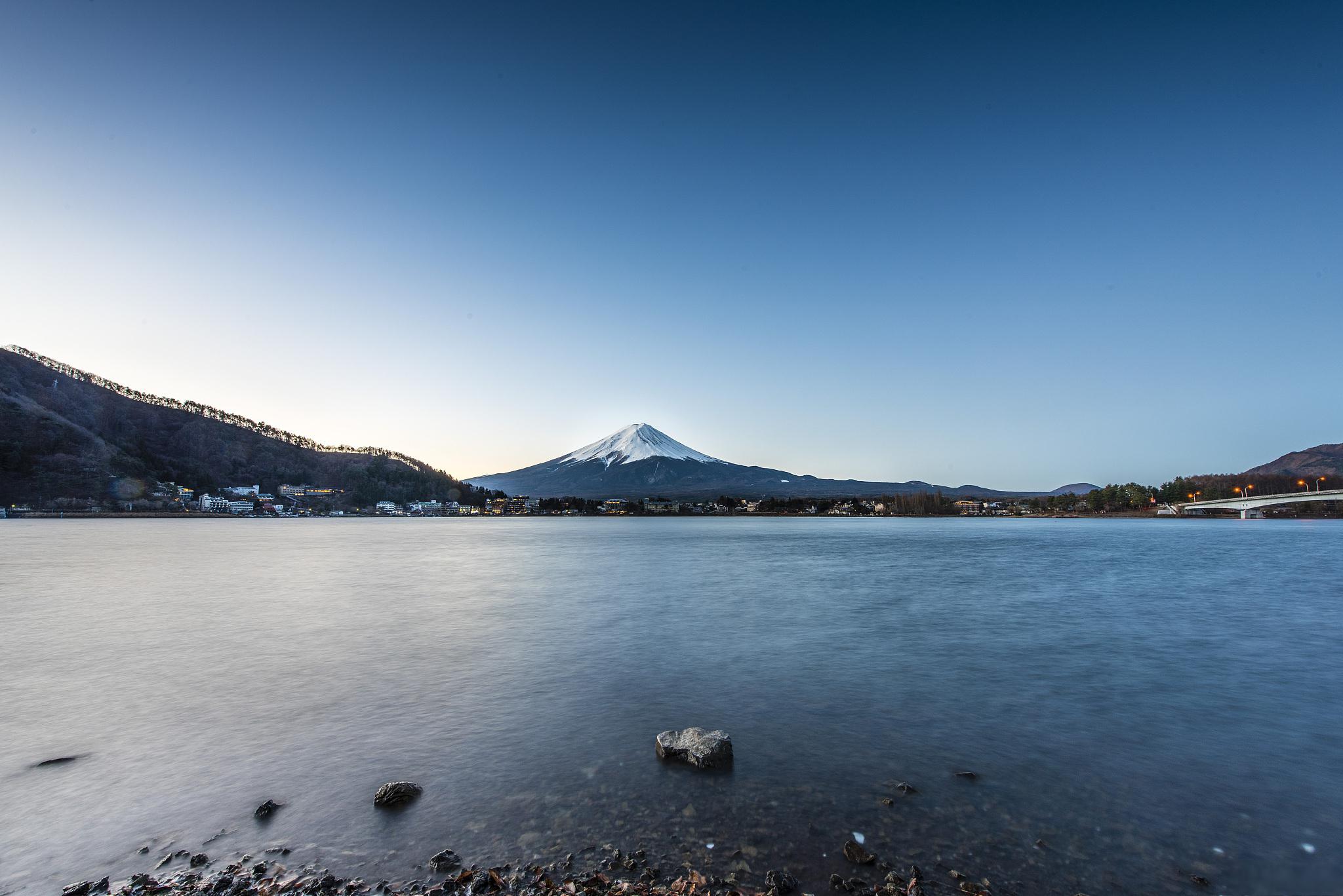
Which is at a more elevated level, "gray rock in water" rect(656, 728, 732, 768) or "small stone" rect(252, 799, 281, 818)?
"gray rock in water" rect(656, 728, 732, 768)

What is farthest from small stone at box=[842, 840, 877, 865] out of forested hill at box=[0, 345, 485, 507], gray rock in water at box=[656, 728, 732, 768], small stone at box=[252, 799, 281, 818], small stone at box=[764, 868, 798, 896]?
forested hill at box=[0, 345, 485, 507]

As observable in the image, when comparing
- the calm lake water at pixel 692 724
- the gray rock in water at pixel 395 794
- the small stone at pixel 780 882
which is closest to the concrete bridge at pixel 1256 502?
the calm lake water at pixel 692 724

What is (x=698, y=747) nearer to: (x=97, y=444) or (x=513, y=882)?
(x=513, y=882)

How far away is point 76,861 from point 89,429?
674 ft

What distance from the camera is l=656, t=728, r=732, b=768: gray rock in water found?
7.77 m

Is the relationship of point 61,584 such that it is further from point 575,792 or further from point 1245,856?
point 1245,856

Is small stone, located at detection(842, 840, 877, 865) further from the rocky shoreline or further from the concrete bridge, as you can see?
the concrete bridge

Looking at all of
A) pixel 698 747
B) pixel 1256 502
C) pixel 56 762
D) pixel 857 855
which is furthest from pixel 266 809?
pixel 1256 502

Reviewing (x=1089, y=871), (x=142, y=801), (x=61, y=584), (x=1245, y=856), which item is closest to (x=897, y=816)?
(x=1089, y=871)

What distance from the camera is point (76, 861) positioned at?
18.6 ft

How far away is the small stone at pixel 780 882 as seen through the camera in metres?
5.07

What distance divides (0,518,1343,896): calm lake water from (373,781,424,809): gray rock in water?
7.4 inches

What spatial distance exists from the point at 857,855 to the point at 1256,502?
7152 inches

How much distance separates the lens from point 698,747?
7898mm
